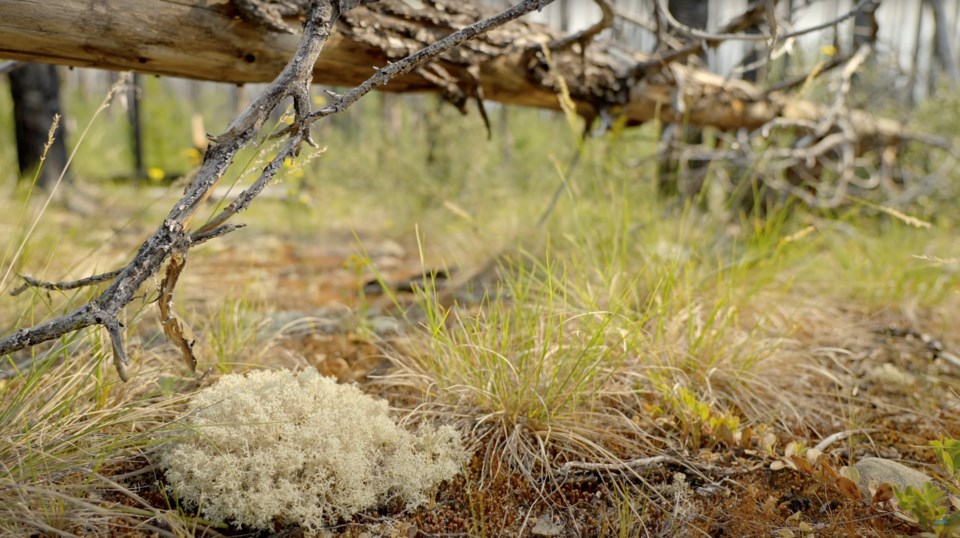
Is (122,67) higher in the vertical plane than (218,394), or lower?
higher

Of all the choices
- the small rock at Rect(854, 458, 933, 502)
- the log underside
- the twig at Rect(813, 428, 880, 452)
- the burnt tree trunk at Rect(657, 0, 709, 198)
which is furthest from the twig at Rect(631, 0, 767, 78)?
the small rock at Rect(854, 458, 933, 502)

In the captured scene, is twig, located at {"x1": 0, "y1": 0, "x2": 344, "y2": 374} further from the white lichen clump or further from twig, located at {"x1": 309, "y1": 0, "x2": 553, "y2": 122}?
the white lichen clump

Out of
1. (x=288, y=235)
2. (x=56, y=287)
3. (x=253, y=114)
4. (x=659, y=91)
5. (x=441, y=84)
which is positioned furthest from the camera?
(x=288, y=235)

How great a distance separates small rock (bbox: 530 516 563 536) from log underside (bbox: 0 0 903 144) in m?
1.44

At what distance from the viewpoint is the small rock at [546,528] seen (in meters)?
1.56

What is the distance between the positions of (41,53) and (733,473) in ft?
7.42

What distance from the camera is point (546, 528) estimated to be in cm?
158

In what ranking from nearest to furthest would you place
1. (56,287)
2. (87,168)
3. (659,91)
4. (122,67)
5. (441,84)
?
1. (56,287)
2. (122,67)
3. (441,84)
4. (659,91)
5. (87,168)

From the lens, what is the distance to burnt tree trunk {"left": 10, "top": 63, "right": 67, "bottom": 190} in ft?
18.8

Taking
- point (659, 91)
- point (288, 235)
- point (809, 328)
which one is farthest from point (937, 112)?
point (288, 235)

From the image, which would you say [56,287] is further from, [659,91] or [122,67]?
[659,91]

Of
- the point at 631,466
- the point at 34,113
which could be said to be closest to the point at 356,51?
the point at 631,466

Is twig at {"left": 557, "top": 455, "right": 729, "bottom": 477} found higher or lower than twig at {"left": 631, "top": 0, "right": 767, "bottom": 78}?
lower

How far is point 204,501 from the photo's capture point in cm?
152
